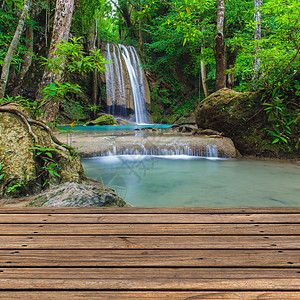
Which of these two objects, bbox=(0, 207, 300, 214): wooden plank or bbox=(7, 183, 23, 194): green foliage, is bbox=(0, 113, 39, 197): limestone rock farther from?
bbox=(0, 207, 300, 214): wooden plank

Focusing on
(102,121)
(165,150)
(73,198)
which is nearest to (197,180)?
(165,150)

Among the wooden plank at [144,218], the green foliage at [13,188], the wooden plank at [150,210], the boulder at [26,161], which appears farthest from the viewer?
the boulder at [26,161]

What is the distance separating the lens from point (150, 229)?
152 centimetres

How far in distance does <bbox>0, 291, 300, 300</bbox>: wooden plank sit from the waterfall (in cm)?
1706

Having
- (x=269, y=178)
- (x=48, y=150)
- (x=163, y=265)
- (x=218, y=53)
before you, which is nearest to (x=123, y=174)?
(x=48, y=150)

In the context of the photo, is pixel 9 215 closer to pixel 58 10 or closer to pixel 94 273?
pixel 94 273

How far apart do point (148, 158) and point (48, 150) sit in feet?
12.6

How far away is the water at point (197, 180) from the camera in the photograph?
379 centimetres

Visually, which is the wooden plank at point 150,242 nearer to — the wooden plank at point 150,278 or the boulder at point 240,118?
the wooden plank at point 150,278

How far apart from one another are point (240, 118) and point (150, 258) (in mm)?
6652

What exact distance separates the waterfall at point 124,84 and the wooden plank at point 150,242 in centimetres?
1660

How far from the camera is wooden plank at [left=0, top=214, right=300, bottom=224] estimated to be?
164 cm

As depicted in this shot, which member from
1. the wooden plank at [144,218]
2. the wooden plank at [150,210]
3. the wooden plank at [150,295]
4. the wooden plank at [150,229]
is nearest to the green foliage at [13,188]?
the wooden plank at [150,210]

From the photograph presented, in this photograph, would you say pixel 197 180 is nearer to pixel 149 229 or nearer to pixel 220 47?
pixel 149 229
